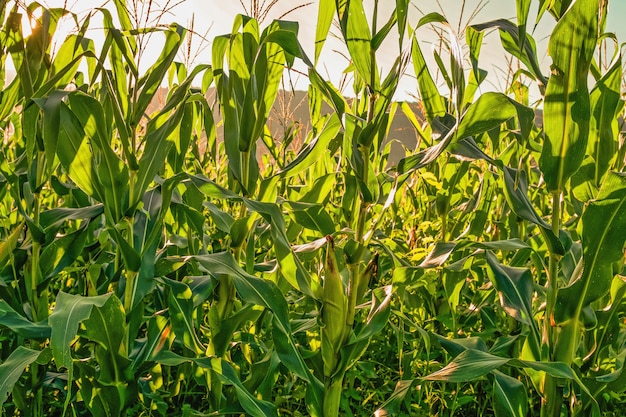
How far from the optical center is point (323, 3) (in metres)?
1.36

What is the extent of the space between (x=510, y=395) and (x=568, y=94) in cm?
61

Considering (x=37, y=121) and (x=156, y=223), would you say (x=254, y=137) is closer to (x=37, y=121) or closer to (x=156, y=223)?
(x=156, y=223)

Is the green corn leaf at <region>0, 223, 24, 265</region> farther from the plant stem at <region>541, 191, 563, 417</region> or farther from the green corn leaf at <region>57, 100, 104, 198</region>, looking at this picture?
the plant stem at <region>541, 191, 563, 417</region>

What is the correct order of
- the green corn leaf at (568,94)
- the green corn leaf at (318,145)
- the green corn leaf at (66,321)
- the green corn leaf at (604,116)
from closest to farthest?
the green corn leaf at (66,321), the green corn leaf at (568,94), the green corn leaf at (604,116), the green corn leaf at (318,145)

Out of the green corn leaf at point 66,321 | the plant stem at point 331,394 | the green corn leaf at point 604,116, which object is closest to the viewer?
the green corn leaf at point 66,321

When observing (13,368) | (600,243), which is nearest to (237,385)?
(13,368)

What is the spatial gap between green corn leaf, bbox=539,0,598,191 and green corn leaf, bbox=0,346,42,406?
3.37 ft

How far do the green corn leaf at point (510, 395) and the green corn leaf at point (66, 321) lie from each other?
0.79 m

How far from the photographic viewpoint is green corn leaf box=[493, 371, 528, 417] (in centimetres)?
127

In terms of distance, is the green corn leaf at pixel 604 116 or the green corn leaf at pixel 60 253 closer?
the green corn leaf at pixel 604 116

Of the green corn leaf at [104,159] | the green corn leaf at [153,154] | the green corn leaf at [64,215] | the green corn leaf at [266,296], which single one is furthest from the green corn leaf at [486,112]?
the green corn leaf at [64,215]

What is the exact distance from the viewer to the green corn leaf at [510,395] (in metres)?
1.27

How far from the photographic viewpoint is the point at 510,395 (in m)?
1.27

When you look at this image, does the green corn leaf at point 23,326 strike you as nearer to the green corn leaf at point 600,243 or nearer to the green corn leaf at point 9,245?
the green corn leaf at point 9,245
